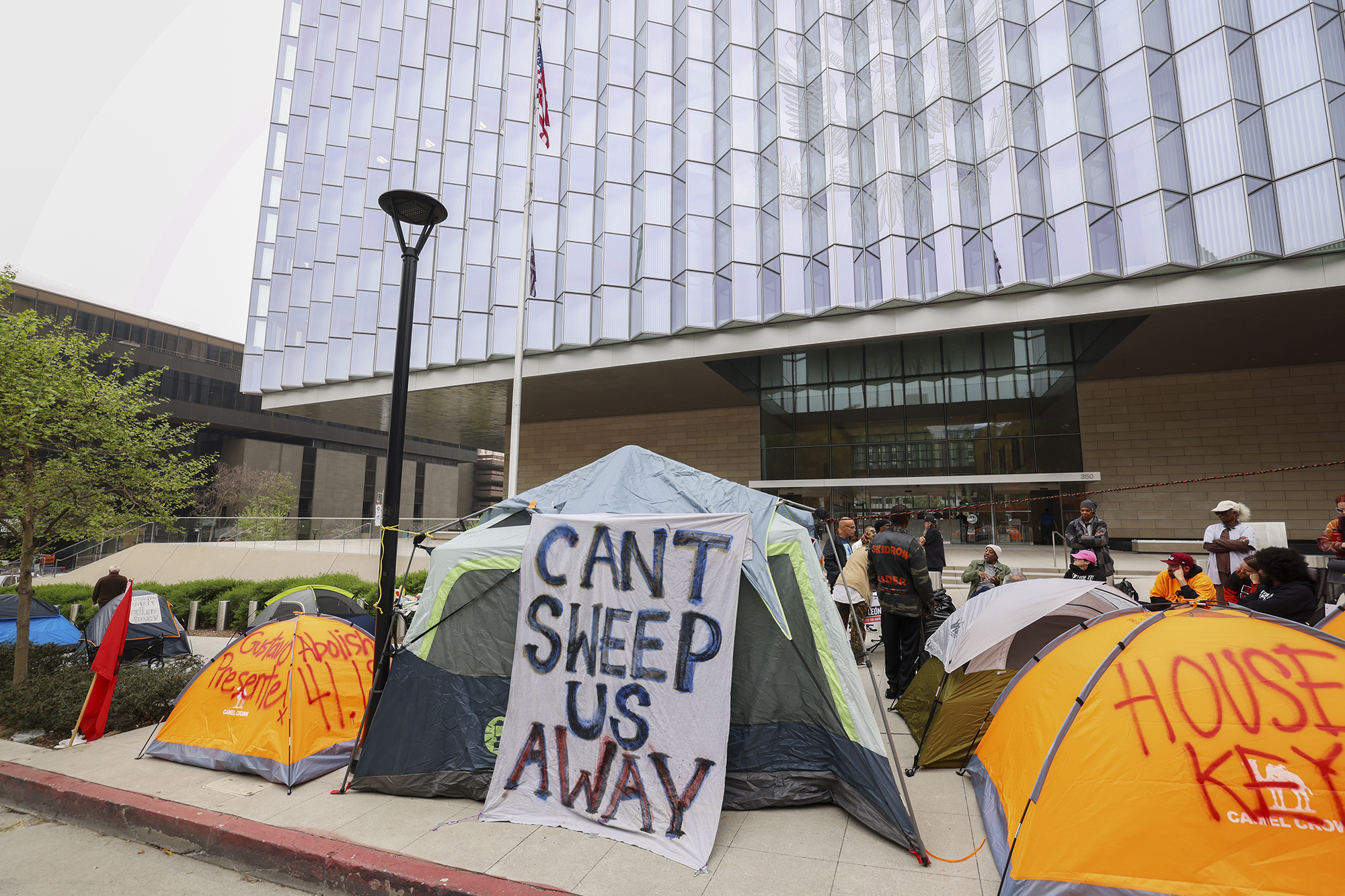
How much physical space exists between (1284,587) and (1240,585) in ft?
8.99

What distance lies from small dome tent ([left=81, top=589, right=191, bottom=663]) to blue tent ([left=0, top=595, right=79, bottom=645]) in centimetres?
152

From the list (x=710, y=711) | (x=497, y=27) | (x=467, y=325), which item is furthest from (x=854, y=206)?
(x=710, y=711)

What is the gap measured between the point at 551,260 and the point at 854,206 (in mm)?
10675

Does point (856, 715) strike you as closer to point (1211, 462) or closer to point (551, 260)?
point (551, 260)

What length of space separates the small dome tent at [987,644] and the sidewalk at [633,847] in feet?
1.04

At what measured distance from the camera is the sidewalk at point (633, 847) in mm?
3865

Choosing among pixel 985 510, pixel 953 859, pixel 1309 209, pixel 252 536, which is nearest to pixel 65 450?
pixel 953 859

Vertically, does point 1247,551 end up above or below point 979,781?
above

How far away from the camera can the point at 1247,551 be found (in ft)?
25.9

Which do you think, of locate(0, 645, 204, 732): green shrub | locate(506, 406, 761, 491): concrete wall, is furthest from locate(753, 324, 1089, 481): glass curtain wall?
locate(0, 645, 204, 732): green shrub

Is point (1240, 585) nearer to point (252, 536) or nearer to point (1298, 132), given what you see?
point (1298, 132)

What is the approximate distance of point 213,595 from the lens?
612 inches

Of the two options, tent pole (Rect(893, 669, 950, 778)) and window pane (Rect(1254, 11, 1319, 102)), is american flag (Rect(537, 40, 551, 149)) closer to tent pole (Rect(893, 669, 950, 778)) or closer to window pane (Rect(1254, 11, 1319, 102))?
tent pole (Rect(893, 669, 950, 778))

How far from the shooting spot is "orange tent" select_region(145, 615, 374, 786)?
222 inches
